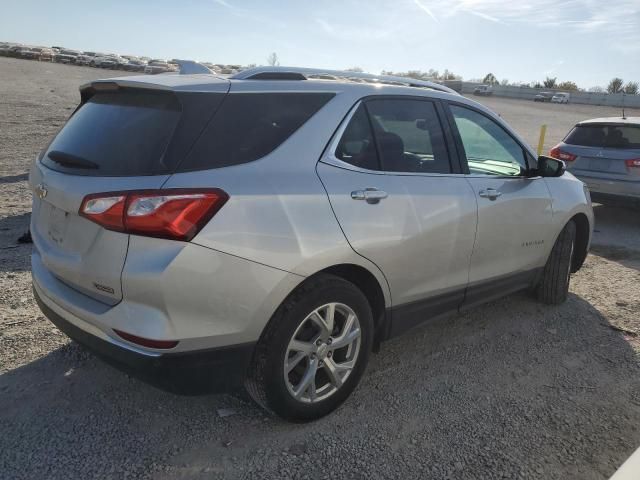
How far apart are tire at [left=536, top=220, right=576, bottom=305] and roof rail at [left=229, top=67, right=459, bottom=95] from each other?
68.9 inches

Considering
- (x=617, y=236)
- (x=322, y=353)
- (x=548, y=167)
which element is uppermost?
(x=548, y=167)

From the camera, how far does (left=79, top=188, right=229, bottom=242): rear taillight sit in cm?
225

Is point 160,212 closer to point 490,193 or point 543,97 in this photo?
point 490,193

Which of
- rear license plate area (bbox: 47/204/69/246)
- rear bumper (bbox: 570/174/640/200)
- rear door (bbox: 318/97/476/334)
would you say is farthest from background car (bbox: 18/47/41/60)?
rear door (bbox: 318/97/476/334)

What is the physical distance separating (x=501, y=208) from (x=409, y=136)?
2.99 ft

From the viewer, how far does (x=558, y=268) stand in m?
4.62

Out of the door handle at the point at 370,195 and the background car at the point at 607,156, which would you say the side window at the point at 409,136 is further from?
the background car at the point at 607,156

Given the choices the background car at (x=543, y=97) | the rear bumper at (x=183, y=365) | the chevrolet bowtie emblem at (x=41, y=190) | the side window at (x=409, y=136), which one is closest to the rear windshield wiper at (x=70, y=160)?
the chevrolet bowtie emblem at (x=41, y=190)

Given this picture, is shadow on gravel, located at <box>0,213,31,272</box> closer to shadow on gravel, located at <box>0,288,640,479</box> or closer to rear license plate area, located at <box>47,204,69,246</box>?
shadow on gravel, located at <box>0,288,640,479</box>

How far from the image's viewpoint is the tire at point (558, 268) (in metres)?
4.61

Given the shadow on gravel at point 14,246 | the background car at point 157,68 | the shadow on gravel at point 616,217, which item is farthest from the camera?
the shadow on gravel at point 616,217

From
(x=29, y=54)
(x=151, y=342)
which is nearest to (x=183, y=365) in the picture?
(x=151, y=342)

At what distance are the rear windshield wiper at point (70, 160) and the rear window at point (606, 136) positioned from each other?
7.75 metres

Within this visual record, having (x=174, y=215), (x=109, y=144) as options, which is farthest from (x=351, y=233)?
(x=109, y=144)
